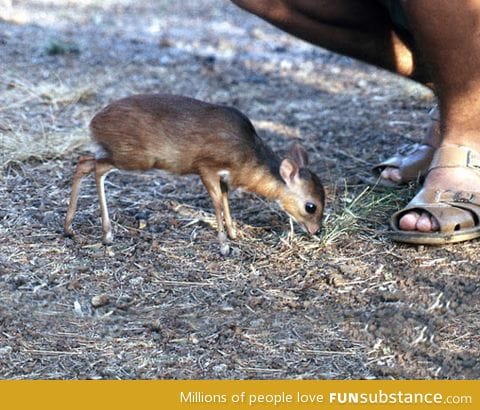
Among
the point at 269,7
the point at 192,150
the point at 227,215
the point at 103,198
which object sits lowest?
the point at 227,215

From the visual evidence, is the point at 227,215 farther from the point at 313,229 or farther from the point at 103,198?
the point at 103,198

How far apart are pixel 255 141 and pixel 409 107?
2336mm

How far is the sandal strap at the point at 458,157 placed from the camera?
14.3 ft

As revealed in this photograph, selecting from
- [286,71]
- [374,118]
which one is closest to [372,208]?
[374,118]

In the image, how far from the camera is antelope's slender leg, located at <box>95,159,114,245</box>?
4.32m

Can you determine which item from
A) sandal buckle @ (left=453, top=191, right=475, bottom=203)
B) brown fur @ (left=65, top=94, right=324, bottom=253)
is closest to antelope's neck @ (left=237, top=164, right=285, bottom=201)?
brown fur @ (left=65, top=94, right=324, bottom=253)

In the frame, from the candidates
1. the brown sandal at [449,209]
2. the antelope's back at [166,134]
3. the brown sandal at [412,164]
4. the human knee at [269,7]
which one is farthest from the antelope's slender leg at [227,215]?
the human knee at [269,7]

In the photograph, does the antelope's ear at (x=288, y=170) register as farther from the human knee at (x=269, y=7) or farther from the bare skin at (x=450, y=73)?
the human knee at (x=269, y=7)

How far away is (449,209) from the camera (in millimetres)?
4273

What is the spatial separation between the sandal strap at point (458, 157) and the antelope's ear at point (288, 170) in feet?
2.07

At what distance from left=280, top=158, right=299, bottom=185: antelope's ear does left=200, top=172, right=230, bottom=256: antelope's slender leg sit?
0.31 m

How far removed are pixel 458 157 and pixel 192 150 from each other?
1162mm

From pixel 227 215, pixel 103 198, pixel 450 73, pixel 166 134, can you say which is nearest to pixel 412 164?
pixel 450 73
